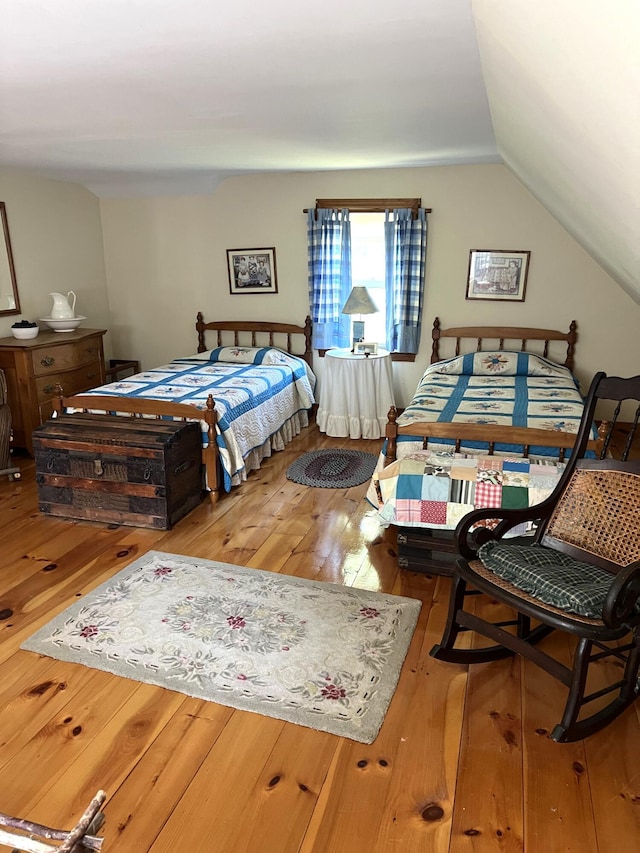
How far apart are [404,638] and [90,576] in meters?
1.58

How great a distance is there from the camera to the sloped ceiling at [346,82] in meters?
1.35

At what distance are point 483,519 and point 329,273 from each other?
3531 millimetres

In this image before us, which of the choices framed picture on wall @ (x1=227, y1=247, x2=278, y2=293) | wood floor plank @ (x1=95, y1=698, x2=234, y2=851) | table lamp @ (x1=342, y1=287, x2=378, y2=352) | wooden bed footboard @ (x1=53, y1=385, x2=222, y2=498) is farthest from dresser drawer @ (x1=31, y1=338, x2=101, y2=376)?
wood floor plank @ (x1=95, y1=698, x2=234, y2=851)

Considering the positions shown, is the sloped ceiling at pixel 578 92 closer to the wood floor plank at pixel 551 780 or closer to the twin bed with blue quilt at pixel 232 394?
the wood floor plank at pixel 551 780

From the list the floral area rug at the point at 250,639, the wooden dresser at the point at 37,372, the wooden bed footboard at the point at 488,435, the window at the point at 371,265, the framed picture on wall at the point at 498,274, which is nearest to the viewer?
the floral area rug at the point at 250,639

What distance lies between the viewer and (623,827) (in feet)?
5.29

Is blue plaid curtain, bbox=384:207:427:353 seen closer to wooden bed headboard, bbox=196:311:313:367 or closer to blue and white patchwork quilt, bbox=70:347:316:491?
wooden bed headboard, bbox=196:311:313:367

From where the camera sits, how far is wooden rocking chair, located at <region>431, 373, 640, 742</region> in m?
1.82

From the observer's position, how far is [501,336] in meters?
5.04

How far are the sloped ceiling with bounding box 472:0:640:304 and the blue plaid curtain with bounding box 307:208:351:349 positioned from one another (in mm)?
2519

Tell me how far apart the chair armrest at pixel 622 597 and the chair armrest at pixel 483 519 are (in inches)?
20.6

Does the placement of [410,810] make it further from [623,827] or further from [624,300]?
[624,300]

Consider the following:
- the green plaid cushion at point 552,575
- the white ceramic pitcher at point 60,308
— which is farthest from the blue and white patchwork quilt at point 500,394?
the white ceramic pitcher at point 60,308

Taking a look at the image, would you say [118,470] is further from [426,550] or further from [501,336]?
[501,336]
